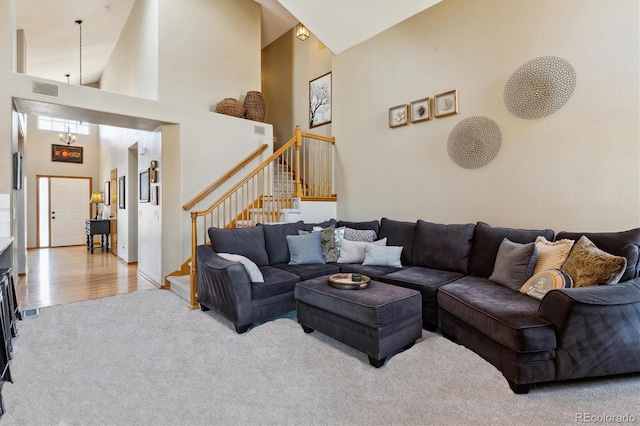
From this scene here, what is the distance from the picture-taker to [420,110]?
4.22 m

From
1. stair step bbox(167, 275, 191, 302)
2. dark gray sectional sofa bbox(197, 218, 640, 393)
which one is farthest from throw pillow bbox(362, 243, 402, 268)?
stair step bbox(167, 275, 191, 302)

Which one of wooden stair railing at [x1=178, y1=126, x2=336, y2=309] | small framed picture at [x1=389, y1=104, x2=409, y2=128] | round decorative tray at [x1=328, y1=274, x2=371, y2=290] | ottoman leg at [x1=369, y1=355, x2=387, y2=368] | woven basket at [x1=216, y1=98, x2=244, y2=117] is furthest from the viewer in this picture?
woven basket at [x1=216, y1=98, x2=244, y2=117]

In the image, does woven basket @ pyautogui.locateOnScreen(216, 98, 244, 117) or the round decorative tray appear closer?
the round decorative tray

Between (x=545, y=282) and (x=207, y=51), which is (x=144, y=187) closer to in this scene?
(x=207, y=51)

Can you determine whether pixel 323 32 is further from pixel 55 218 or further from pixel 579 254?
pixel 55 218

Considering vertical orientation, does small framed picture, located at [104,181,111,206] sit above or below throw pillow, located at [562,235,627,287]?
above

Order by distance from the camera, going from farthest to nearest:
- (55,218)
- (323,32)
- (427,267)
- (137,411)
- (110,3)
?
(55,218)
(110,3)
(323,32)
(427,267)
(137,411)

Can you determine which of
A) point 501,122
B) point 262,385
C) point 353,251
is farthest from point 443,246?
point 262,385

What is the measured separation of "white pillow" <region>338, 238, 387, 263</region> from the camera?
3.97 meters

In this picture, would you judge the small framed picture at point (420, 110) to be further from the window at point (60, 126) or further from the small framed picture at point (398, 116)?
the window at point (60, 126)

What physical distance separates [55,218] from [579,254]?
11210 mm

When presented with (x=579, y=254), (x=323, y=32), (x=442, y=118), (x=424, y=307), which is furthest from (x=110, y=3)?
(x=579, y=254)

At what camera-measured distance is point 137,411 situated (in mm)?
1864

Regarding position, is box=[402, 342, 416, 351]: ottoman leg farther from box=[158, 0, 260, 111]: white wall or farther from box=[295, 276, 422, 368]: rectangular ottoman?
box=[158, 0, 260, 111]: white wall
